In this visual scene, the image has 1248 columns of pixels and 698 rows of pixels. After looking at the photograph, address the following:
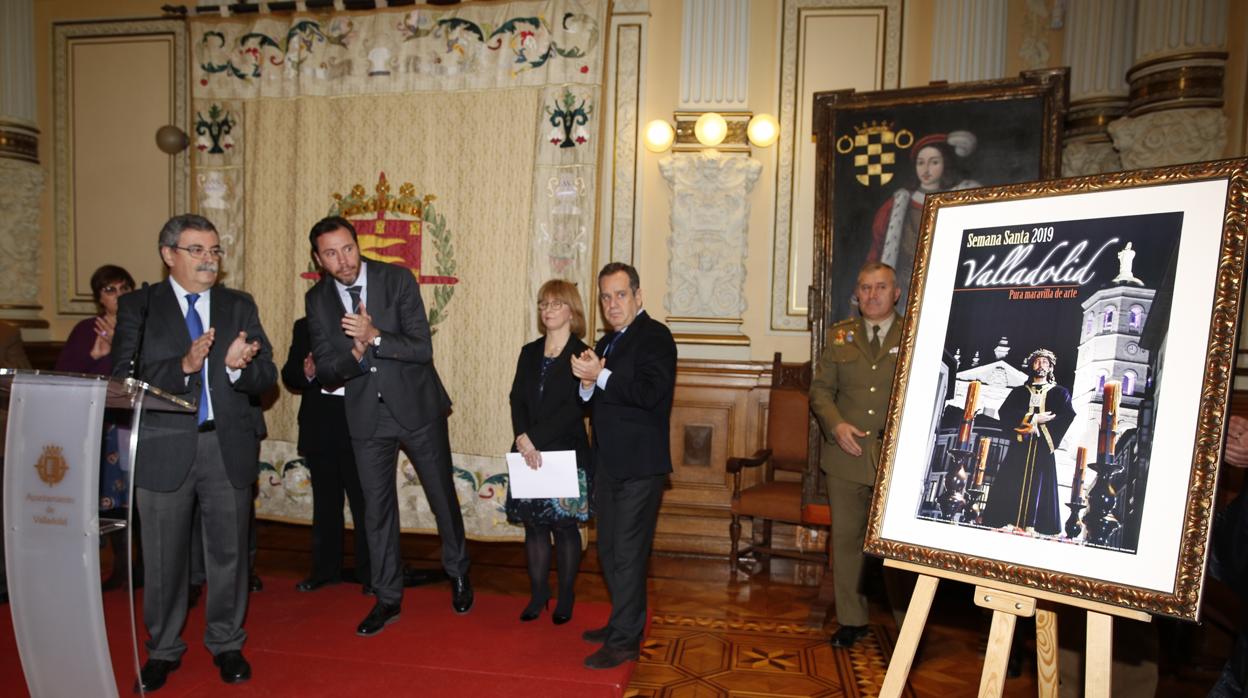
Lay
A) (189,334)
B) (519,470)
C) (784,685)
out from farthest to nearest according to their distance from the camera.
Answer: (519,470)
(784,685)
(189,334)

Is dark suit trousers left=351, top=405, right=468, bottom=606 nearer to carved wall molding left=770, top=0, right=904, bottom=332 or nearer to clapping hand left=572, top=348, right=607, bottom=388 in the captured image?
clapping hand left=572, top=348, right=607, bottom=388

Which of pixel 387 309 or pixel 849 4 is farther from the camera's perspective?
pixel 849 4

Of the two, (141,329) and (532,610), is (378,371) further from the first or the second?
(532,610)

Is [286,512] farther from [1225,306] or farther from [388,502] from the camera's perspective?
[1225,306]

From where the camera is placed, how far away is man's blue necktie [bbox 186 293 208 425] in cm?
275

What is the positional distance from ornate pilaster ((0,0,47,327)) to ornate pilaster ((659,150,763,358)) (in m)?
4.64

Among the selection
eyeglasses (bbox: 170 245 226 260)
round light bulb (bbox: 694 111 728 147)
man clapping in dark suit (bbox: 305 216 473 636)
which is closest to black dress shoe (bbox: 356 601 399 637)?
man clapping in dark suit (bbox: 305 216 473 636)

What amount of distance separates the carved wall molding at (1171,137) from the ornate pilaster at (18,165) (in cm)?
706

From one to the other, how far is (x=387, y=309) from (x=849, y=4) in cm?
350

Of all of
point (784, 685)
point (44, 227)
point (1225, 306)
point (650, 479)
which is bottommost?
point (784, 685)

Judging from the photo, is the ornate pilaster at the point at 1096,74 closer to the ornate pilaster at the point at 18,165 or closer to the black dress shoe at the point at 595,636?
the black dress shoe at the point at 595,636

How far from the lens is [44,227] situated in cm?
566

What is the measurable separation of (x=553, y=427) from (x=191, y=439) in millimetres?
1392

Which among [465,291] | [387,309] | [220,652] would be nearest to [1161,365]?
[387,309]
